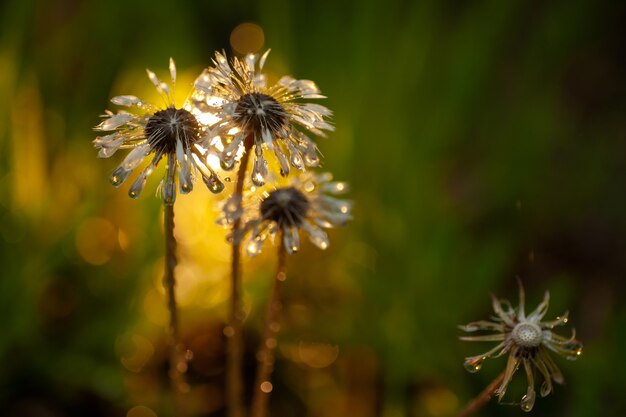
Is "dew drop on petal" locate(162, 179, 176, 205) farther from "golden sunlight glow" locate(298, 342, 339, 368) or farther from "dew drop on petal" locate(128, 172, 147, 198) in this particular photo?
"golden sunlight glow" locate(298, 342, 339, 368)

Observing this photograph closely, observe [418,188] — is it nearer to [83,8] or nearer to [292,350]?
[292,350]

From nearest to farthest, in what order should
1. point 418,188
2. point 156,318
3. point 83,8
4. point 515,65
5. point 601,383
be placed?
point 601,383 < point 156,318 < point 418,188 < point 83,8 < point 515,65

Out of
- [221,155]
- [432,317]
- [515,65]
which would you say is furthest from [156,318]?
[515,65]

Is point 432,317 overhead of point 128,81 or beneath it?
beneath

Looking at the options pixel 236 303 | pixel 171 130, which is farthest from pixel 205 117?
pixel 236 303

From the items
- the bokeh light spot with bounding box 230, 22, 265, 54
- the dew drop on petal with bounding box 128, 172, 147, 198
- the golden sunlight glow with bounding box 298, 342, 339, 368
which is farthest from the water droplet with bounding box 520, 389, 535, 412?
the bokeh light spot with bounding box 230, 22, 265, 54

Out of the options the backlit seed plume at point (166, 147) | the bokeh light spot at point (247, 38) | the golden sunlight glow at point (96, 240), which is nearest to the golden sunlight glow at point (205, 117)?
the backlit seed plume at point (166, 147)

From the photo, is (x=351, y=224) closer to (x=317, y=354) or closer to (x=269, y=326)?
(x=317, y=354)
